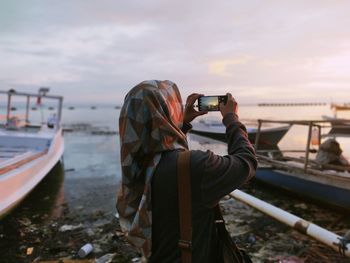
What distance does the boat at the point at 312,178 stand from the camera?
23.2ft

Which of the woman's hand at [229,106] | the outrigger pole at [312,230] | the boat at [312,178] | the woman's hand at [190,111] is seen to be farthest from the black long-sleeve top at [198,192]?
the boat at [312,178]

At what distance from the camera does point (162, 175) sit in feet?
5.10

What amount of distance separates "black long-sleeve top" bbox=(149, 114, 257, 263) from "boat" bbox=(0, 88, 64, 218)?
5549 millimetres

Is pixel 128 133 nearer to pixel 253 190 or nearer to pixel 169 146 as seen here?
pixel 169 146

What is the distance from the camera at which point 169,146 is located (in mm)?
1569

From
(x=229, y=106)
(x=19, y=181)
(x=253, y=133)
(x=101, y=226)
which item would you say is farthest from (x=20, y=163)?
(x=253, y=133)

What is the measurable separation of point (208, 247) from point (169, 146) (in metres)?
0.57

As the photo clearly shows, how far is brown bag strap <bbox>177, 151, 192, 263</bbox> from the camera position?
1.50m

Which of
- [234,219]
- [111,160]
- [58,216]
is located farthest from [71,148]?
[234,219]

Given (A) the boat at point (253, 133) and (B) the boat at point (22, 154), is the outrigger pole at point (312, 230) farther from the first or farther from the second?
(A) the boat at point (253, 133)

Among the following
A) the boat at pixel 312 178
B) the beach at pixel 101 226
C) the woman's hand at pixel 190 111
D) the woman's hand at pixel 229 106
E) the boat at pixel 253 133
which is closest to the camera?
the woman's hand at pixel 229 106

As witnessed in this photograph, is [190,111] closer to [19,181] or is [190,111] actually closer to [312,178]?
[19,181]

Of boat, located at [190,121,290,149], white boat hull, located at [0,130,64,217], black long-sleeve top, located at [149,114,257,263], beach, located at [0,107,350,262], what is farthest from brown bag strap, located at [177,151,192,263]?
boat, located at [190,121,290,149]

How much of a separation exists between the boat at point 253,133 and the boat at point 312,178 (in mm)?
4453
